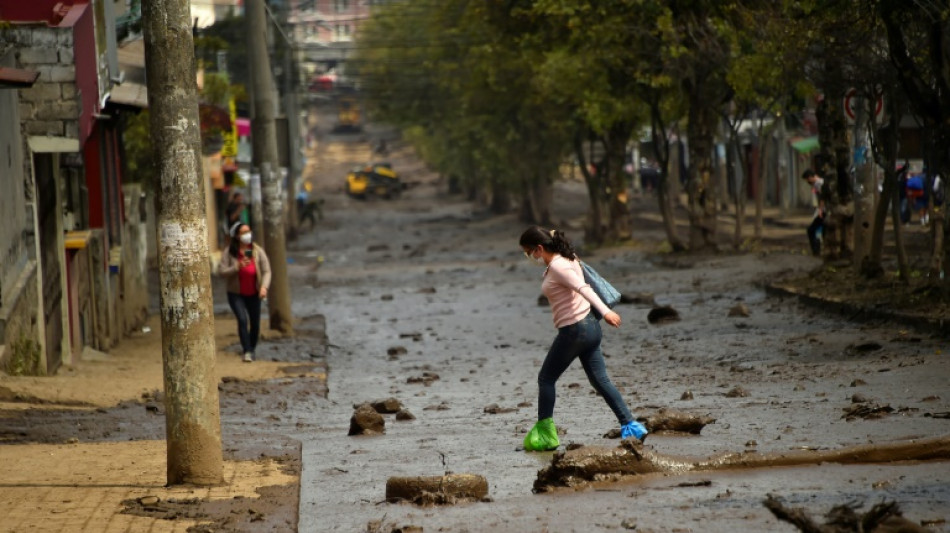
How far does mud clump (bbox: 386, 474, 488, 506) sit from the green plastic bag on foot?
175 cm

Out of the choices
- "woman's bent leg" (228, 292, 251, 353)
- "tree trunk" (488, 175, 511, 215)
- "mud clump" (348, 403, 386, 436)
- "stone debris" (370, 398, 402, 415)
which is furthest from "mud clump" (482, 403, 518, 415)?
"tree trunk" (488, 175, 511, 215)

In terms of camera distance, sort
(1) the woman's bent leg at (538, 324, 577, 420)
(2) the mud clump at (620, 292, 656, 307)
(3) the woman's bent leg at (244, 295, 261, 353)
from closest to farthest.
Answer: (1) the woman's bent leg at (538, 324, 577, 420) < (3) the woman's bent leg at (244, 295, 261, 353) < (2) the mud clump at (620, 292, 656, 307)

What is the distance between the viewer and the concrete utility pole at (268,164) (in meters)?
23.4

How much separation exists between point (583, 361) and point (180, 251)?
9.56 ft

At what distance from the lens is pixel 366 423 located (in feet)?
41.2

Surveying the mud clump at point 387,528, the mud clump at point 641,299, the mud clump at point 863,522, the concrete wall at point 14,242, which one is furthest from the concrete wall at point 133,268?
the mud clump at point 863,522

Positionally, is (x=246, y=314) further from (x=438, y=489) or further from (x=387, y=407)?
(x=438, y=489)

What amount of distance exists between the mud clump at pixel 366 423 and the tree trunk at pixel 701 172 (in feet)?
74.5

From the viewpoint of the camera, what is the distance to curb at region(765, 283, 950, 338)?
16.6 metres

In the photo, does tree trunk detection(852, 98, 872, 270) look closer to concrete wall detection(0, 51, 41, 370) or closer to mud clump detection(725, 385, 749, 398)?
mud clump detection(725, 385, 749, 398)

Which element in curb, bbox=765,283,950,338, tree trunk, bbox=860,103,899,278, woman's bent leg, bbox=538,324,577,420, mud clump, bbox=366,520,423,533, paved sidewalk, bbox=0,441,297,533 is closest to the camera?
mud clump, bbox=366,520,423,533

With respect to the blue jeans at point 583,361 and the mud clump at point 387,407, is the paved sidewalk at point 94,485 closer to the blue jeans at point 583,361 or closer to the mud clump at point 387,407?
the blue jeans at point 583,361

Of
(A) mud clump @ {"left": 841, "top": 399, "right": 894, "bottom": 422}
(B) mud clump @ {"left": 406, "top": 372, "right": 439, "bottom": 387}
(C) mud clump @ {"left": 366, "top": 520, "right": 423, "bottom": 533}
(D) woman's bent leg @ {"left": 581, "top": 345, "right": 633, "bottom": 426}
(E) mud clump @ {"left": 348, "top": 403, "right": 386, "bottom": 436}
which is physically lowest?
(B) mud clump @ {"left": 406, "top": 372, "right": 439, "bottom": 387}

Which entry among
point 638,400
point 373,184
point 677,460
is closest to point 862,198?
point 638,400
